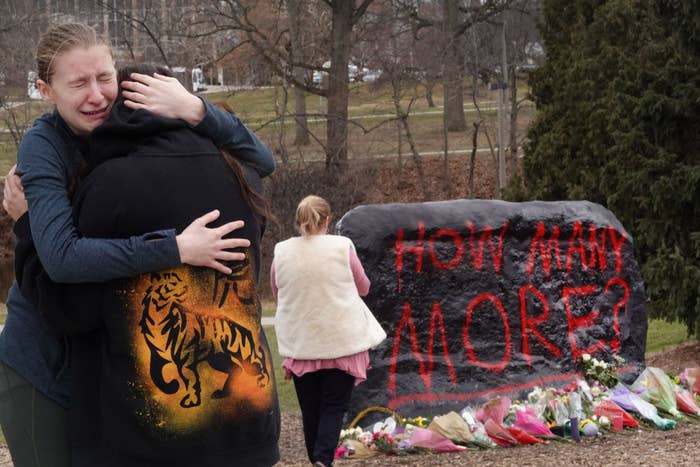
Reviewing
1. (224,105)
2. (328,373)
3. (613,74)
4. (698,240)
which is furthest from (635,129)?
(224,105)

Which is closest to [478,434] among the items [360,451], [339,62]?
[360,451]

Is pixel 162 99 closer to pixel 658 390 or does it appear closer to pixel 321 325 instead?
pixel 321 325

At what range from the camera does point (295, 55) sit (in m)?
27.9

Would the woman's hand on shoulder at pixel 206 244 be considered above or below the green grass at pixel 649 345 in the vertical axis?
above

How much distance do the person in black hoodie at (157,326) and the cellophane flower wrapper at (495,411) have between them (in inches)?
167

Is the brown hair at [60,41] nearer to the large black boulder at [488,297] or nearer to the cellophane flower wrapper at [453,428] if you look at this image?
the cellophane flower wrapper at [453,428]

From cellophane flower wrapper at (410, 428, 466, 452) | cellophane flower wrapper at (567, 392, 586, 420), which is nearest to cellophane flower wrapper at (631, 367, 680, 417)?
cellophane flower wrapper at (567, 392, 586, 420)

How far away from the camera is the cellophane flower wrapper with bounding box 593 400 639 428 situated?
6.99 metres

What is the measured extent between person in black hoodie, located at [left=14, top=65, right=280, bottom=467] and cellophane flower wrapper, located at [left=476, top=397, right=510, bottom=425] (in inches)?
167

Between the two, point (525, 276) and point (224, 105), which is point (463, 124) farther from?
point (224, 105)

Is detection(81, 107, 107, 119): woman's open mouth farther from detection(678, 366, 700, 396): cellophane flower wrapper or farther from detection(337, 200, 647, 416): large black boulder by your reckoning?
detection(678, 366, 700, 396): cellophane flower wrapper

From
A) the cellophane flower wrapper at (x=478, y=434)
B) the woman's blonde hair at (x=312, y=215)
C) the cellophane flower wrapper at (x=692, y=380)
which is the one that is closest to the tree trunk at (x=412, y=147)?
the cellophane flower wrapper at (x=692, y=380)

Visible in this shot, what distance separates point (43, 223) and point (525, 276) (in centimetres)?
539

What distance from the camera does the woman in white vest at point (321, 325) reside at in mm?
5855
